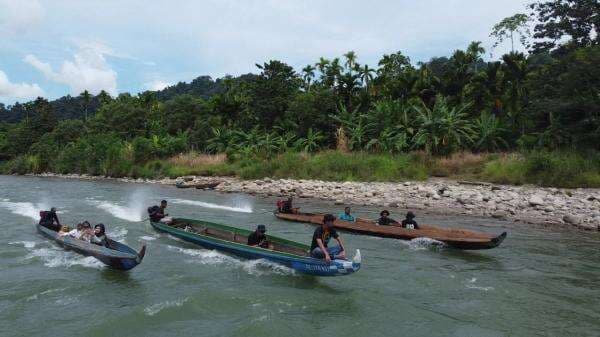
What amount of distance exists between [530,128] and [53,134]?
7007 cm

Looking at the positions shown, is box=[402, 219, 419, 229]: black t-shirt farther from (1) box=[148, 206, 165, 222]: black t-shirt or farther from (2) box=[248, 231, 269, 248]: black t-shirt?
(1) box=[148, 206, 165, 222]: black t-shirt

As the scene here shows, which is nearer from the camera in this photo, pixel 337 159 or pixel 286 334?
pixel 286 334

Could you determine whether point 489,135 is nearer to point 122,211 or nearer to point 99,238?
point 122,211

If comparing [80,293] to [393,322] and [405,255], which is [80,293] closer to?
[393,322]

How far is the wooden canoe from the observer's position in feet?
53.5

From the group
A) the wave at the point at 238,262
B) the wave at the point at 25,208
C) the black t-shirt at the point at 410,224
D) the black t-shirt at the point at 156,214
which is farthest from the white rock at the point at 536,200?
the wave at the point at 25,208

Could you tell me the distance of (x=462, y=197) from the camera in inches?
1088

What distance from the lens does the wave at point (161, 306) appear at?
36.6 feet

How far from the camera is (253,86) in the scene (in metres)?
52.7

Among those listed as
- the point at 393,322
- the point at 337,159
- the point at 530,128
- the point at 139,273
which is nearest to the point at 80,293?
the point at 139,273

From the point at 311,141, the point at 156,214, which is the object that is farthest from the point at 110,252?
the point at 311,141

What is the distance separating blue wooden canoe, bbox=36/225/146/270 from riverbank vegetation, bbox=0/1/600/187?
24018 mm

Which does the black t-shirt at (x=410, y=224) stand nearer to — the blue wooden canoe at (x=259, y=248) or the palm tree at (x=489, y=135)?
the blue wooden canoe at (x=259, y=248)

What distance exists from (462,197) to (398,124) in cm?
1474
